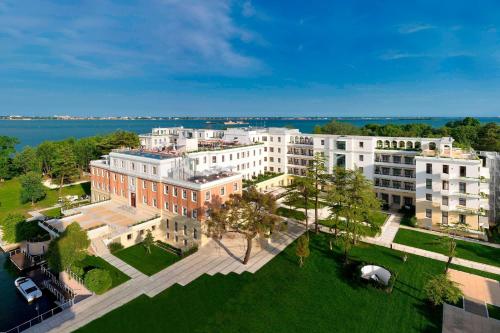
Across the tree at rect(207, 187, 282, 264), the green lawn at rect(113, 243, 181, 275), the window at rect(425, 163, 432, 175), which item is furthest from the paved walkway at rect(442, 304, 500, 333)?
the green lawn at rect(113, 243, 181, 275)

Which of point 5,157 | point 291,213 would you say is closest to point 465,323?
point 291,213

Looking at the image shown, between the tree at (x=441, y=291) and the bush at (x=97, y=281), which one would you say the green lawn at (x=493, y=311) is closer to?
the tree at (x=441, y=291)

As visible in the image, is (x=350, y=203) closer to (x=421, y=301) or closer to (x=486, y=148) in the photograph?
(x=421, y=301)

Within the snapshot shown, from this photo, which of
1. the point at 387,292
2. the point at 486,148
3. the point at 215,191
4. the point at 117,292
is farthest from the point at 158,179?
the point at 486,148

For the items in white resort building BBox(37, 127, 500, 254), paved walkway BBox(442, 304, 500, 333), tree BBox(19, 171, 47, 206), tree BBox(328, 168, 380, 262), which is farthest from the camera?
tree BBox(19, 171, 47, 206)

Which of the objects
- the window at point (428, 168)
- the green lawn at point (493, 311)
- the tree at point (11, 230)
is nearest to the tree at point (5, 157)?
the tree at point (11, 230)

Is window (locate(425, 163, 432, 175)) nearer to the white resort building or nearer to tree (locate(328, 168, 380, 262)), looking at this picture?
the white resort building
